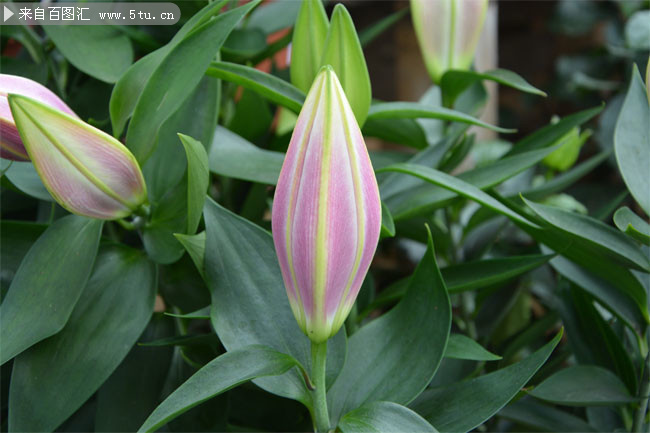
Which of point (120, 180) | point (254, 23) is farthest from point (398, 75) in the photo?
point (120, 180)

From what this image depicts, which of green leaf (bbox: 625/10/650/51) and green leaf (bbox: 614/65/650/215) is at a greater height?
green leaf (bbox: 614/65/650/215)

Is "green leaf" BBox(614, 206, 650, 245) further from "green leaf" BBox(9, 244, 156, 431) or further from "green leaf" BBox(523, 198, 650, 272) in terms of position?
"green leaf" BBox(9, 244, 156, 431)

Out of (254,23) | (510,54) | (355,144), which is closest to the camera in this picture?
(355,144)

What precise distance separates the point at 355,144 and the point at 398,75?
3.48ft

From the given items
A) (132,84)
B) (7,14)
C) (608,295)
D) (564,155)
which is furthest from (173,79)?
(564,155)

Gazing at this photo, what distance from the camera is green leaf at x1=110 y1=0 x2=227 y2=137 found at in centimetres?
40

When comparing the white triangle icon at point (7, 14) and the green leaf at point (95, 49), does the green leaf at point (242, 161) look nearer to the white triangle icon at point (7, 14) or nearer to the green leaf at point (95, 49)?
the green leaf at point (95, 49)

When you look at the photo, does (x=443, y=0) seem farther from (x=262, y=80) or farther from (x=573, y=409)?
(x=573, y=409)

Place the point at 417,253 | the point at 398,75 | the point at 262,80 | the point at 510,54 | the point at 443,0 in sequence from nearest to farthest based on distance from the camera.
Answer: the point at 262,80 < the point at 443,0 < the point at 417,253 < the point at 398,75 < the point at 510,54

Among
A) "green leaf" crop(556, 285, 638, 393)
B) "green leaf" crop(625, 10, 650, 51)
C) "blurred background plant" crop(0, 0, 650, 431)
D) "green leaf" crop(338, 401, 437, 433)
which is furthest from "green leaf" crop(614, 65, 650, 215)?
"green leaf" crop(625, 10, 650, 51)

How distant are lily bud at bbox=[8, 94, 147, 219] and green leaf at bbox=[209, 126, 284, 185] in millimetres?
71

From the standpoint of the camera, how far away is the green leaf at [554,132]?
52 cm

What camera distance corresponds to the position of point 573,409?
21.6 inches

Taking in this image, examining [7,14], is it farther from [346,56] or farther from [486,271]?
[486,271]
